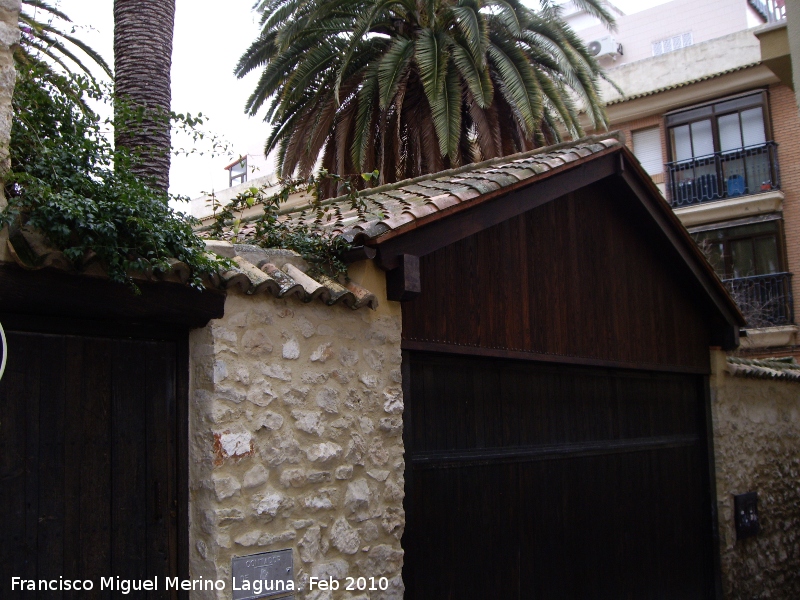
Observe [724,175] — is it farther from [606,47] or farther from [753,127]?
[606,47]

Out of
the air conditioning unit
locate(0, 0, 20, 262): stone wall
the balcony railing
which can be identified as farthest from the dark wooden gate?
the air conditioning unit

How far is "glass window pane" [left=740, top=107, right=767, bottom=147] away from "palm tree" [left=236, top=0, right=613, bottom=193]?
6823 mm

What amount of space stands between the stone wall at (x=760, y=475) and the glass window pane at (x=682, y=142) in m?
10.1

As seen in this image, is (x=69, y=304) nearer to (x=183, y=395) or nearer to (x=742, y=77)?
(x=183, y=395)

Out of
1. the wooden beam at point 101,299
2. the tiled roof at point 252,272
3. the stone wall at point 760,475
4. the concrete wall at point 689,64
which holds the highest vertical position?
the concrete wall at point 689,64

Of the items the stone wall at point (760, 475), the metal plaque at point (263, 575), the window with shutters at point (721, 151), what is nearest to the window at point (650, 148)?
the window with shutters at point (721, 151)

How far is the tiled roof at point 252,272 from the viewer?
3.68 meters

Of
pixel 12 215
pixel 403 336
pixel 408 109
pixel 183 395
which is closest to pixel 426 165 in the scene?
pixel 408 109

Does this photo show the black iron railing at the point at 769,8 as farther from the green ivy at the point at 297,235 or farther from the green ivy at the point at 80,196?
the green ivy at the point at 80,196

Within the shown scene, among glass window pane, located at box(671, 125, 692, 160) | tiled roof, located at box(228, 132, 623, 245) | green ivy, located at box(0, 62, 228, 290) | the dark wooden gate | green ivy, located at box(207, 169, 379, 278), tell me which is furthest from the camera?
glass window pane, located at box(671, 125, 692, 160)

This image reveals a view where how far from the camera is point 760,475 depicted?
9.71 m

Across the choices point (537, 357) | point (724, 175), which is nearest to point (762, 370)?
point (537, 357)

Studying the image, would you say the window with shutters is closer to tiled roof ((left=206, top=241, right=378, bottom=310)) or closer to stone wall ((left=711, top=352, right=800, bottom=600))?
stone wall ((left=711, top=352, right=800, bottom=600))

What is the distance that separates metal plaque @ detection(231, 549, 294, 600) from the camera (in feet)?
14.4
